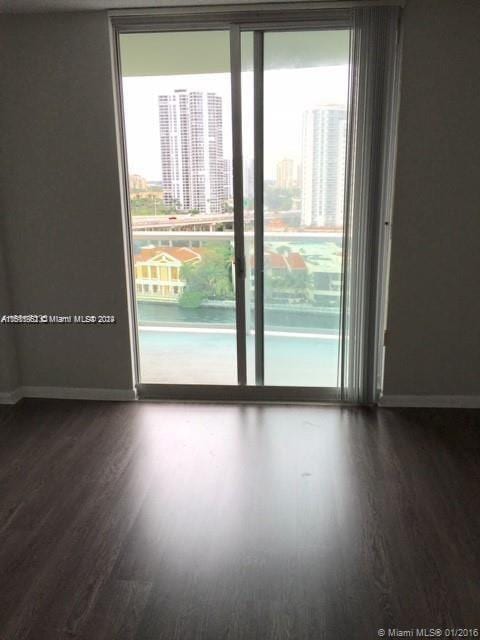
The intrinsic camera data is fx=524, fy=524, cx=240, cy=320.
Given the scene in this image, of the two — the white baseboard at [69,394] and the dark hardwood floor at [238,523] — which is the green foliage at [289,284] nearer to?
the dark hardwood floor at [238,523]

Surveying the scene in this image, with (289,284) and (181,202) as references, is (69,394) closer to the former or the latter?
(181,202)

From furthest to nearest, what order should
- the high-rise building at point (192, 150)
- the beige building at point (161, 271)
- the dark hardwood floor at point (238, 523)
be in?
the beige building at point (161, 271) → the high-rise building at point (192, 150) → the dark hardwood floor at point (238, 523)

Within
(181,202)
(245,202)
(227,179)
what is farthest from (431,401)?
(181,202)

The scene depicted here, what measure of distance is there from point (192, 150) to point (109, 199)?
656 millimetres

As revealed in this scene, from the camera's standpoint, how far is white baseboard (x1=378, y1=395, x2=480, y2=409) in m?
3.69

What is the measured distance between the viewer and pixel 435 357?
364cm

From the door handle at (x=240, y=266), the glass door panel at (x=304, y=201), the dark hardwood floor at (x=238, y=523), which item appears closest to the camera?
the dark hardwood floor at (x=238, y=523)

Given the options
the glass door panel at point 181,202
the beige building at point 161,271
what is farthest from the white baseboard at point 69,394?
the beige building at point 161,271

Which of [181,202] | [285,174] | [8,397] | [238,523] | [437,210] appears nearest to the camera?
[238,523]

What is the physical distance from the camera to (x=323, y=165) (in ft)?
11.4

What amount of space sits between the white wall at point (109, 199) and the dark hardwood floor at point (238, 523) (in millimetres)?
453

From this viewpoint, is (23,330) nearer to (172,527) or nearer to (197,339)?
(197,339)

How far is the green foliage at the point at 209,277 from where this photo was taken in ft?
12.2

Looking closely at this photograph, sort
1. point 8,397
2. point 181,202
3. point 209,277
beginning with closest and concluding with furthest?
1. point 181,202
2. point 209,277
3. point 8,397
